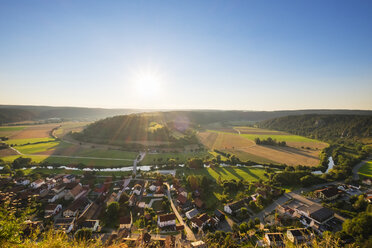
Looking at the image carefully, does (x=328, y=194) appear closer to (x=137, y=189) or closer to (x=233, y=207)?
(x=233, y=207)

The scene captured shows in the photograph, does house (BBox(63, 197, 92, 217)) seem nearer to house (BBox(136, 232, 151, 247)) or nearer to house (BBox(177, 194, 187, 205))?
house (BBox(136, 232, 151, 247))

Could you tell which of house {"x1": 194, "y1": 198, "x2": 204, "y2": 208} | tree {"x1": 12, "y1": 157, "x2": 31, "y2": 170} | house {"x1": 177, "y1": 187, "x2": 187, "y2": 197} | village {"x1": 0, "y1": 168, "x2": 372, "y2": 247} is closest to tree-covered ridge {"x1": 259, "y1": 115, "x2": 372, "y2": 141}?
village {"x1": 0, "y1": 168, "x2": 372, "y2": 247}

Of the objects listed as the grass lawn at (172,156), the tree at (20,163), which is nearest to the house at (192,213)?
the grass lawn at (172,156)

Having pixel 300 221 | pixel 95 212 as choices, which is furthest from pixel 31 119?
pixel 300 221

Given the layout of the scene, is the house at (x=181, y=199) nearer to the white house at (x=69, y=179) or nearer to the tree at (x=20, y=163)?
the white house at (x=69, y=179)

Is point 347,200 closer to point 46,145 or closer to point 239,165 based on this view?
point 239,165

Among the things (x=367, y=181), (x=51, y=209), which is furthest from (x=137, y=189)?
(x=367, y=181)
